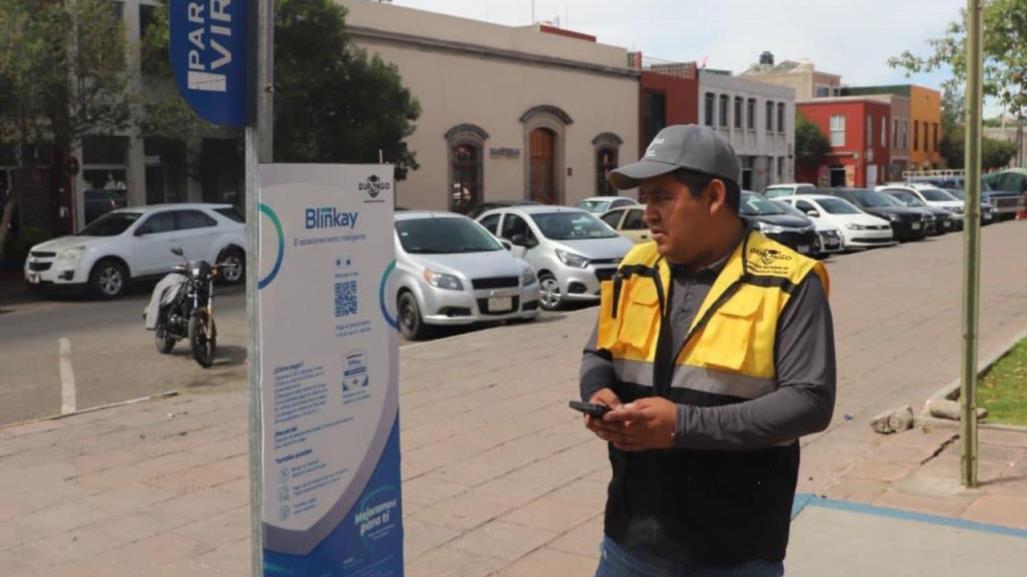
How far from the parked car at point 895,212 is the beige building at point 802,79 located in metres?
40.0

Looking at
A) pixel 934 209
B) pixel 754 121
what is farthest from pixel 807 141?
pixel 934 209

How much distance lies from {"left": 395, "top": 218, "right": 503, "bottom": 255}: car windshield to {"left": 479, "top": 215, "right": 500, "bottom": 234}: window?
2.29 meters

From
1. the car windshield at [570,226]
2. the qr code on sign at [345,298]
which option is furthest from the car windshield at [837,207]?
the qr code on sign at [345,298]

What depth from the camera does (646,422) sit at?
102 inches

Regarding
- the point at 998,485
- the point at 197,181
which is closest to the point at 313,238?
the point at 998,485

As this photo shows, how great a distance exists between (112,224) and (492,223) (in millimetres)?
6817

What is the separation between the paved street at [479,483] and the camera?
5410 millimetres

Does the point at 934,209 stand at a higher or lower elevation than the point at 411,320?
higher

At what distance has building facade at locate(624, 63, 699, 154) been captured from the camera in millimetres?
43812

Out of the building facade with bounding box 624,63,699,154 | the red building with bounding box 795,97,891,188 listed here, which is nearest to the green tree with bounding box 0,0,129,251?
the building facade with bounding box 624,63,699,154

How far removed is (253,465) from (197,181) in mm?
24763

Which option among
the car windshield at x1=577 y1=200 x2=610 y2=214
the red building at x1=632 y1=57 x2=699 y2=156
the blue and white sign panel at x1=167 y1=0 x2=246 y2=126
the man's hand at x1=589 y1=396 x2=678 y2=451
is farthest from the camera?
the red building at x1=632 y1=57 x2=699 y2=156

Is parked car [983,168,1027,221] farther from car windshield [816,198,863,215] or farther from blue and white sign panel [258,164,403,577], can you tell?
blue and white sign panel [258,164,403,577]

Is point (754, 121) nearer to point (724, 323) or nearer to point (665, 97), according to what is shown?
point (665, 97)
